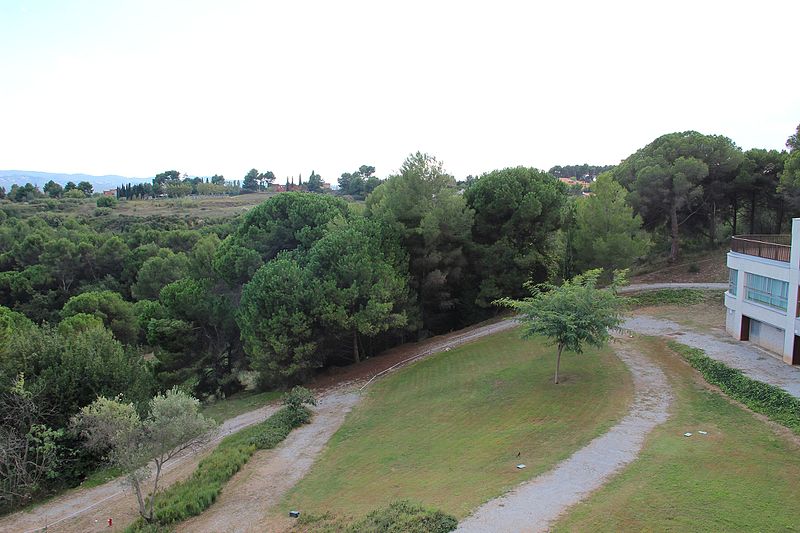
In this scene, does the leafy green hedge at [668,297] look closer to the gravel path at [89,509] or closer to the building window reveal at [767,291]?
the building window reveal at [767,291]

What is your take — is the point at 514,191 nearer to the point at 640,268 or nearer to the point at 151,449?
the point at 640,268

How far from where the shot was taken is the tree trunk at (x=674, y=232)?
40.0m

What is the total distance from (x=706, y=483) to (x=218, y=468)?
14.5 metres

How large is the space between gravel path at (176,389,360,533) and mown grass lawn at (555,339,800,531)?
→ 849 cm

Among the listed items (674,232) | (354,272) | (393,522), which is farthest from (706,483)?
(674,232)

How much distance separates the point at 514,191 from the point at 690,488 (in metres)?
25.2

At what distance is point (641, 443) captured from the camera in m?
14.8

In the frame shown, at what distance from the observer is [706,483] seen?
12148mm

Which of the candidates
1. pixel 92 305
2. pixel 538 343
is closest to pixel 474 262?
pixel 538 343

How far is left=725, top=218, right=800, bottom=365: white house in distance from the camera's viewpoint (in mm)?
20781

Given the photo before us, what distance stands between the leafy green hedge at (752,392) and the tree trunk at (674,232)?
68.1 ft

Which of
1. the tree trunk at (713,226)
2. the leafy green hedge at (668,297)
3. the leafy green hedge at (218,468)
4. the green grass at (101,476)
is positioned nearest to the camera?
the leafy green hedge at (218,468)

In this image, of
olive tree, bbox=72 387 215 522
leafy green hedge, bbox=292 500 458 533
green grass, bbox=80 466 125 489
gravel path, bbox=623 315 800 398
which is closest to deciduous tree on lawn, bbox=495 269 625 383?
gravel path, bbox=623 315 800 398

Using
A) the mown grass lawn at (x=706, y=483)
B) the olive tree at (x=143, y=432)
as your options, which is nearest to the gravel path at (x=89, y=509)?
the olive tree at (x=143, y=432)
